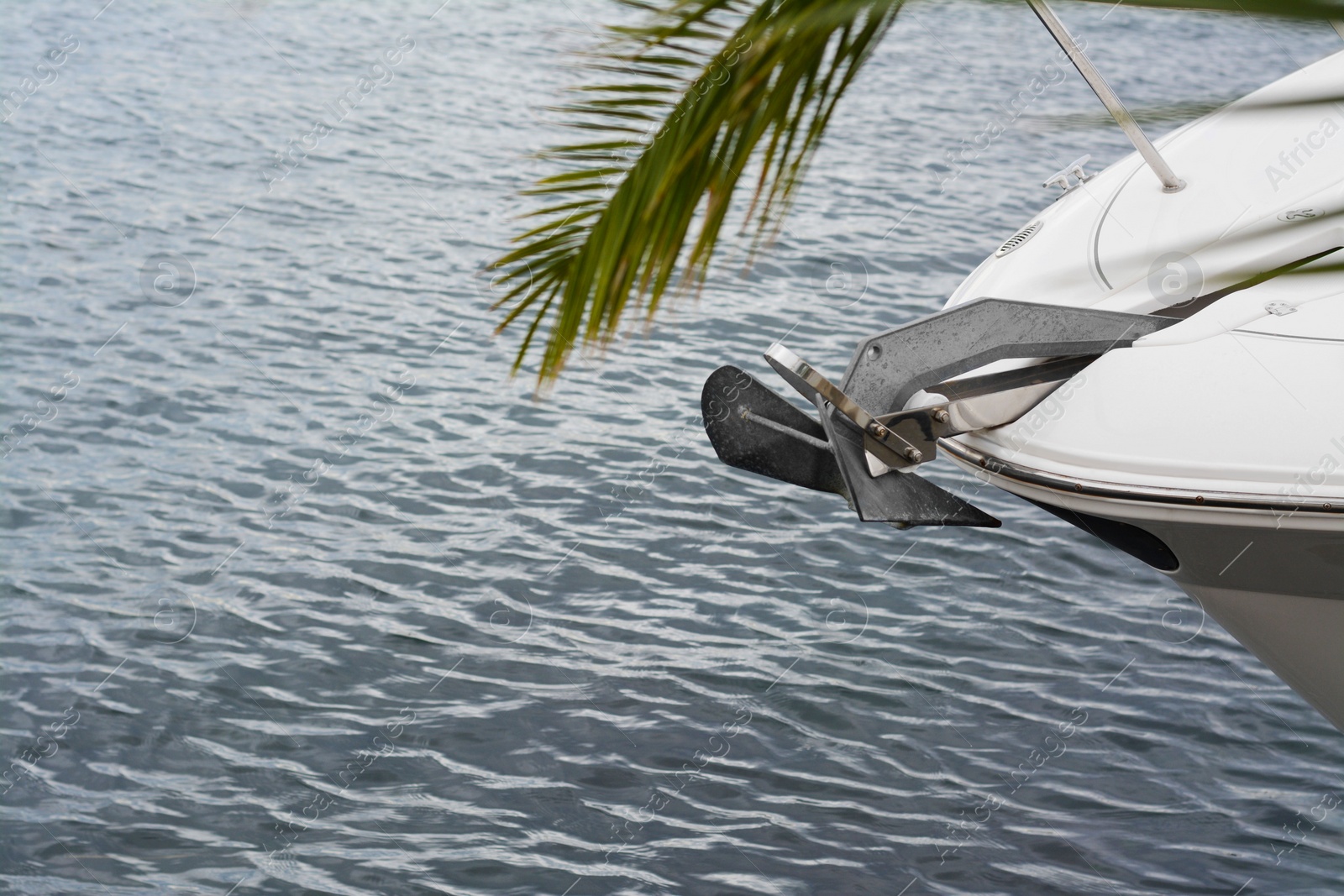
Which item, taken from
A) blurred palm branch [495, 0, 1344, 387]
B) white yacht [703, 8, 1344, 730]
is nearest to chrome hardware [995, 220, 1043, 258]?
white yacht [703, 8, 1344, 730]

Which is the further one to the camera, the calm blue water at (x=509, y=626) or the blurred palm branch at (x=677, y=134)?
the calm blue water at (x=509, y=626)

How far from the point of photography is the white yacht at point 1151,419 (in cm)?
328

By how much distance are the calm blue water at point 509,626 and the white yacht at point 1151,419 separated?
139 centimetres

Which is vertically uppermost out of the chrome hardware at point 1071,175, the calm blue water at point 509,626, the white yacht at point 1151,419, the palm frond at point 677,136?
the palm frond at point 677,136

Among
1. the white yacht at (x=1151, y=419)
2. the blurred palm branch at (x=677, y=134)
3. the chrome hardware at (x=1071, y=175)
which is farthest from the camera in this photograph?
the chrome hardware at (x=1071, y=175)

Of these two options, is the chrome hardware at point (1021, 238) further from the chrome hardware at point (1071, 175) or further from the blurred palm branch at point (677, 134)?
the blurred palm branch at point (677, 134)

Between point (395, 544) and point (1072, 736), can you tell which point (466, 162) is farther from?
point (1072, 736)

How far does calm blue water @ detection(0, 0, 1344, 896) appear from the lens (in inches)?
178

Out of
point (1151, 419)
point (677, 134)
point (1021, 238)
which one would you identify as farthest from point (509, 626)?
point (677, 134)

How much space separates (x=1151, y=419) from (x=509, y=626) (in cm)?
323

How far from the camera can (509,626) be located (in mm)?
5836

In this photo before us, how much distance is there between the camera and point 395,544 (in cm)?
645

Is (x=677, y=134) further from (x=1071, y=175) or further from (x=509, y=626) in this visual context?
(x=509, y=626)

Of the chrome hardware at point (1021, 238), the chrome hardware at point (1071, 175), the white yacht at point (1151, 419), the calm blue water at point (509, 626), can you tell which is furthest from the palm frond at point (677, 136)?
the chrome hardware at point (1071, 175)
